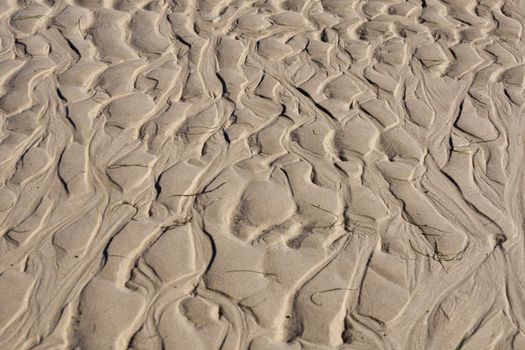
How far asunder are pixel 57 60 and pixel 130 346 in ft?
8.85

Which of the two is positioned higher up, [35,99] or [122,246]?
[122,246]

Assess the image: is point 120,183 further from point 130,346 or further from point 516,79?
point 516,79

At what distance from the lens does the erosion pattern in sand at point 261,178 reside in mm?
2871

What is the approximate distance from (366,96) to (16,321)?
252 centimetres

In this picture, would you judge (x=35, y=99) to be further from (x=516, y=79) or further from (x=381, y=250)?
(x=516, y=79)

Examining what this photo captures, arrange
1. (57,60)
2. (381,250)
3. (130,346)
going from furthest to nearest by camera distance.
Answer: (57,60) < (381,250) < (130,346)

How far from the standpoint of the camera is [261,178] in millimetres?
3662

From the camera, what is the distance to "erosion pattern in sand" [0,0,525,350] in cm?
287

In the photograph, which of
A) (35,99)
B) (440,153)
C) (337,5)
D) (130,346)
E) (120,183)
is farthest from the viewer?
(337,5)

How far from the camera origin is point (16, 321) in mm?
2850

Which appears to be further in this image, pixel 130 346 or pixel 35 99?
pixel 35 99

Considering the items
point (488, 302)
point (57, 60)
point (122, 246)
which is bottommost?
point (57, 60)

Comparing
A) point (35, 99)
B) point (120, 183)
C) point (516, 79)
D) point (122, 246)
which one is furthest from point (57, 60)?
point (516, 79)

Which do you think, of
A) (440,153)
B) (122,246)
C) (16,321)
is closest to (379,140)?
(440,153)
